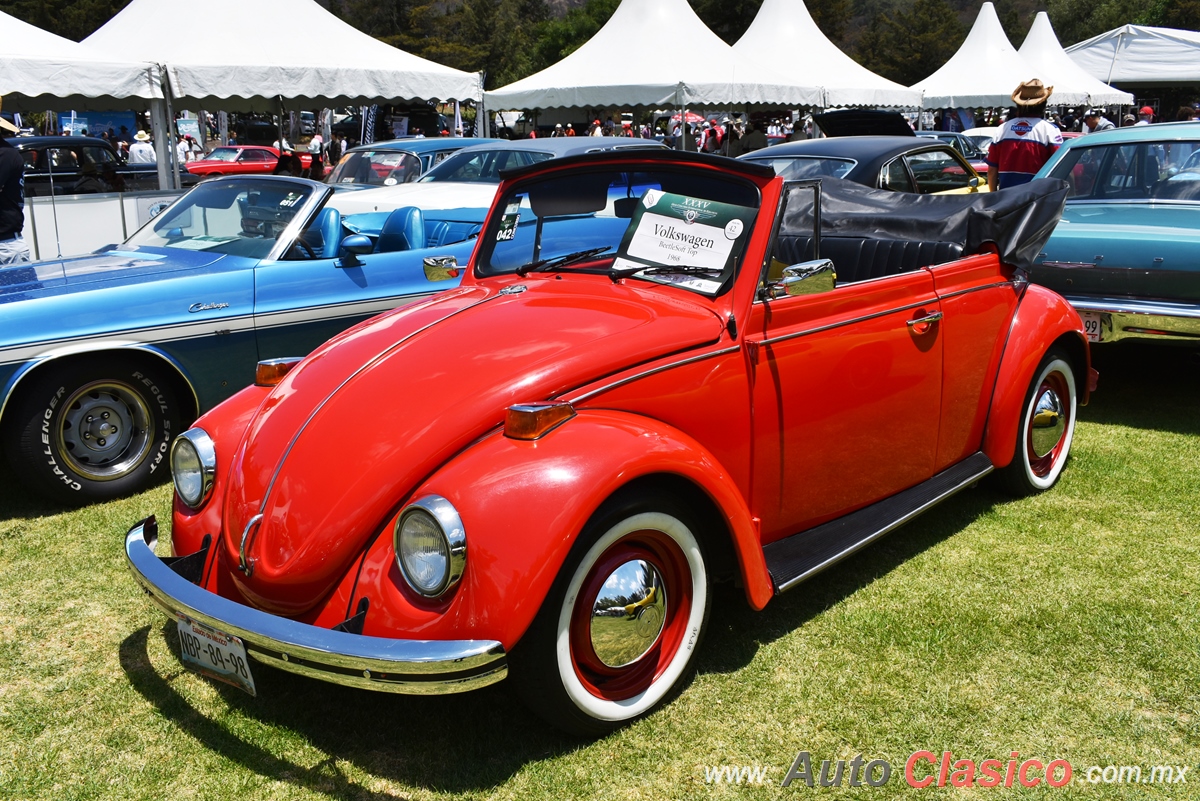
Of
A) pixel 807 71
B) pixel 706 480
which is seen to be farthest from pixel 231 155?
pixel 706 480

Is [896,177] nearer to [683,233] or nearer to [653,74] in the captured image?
[683,233]

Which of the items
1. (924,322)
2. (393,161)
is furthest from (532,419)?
(393,161)

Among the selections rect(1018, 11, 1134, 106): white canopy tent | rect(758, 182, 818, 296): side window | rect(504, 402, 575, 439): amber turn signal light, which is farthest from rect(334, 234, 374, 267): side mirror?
rect(1018, 11, 1134, 106): white canopy tent

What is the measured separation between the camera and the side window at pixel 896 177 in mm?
8539

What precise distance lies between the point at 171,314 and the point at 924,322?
384 centimetres

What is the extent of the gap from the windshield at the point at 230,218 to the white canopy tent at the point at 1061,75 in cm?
2421

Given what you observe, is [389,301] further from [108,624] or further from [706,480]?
[706,480]

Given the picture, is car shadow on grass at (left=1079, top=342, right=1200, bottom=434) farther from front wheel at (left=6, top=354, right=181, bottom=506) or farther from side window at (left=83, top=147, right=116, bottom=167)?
side window at (left=83, top=147, right=116, bottom=167)

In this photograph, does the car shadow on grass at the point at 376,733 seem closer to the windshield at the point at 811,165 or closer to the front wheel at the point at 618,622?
the front wheel at the point at 618,622

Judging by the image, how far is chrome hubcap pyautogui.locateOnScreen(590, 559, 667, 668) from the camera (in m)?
2.74

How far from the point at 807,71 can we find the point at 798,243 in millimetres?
17628

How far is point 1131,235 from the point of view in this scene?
6070 mm

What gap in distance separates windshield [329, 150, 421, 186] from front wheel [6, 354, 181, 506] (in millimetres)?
6679

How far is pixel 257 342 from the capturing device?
5379 mm
